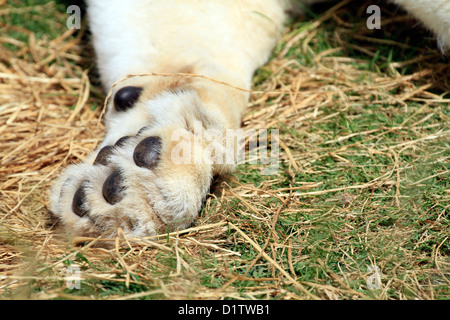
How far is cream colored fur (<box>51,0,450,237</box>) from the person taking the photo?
4.74 feet

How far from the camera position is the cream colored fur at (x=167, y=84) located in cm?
Answer: 144

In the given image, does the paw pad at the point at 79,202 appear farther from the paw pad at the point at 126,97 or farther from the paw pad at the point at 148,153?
the paw pad at the point at 126,97

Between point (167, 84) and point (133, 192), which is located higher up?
point (167, 84)

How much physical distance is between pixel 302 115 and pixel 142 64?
72cm

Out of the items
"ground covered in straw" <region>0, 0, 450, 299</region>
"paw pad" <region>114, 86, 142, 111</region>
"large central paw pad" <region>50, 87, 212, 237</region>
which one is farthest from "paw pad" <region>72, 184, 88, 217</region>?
"paw pad" <region>114, 86, 142, 111</region>

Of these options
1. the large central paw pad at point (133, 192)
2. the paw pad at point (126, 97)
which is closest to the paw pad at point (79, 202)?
the large central paw pad at point (133, 192)

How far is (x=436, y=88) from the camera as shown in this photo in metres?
2.12

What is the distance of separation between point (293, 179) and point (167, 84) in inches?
22.7

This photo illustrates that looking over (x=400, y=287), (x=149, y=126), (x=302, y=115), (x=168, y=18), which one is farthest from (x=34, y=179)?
(x=400, y=287)

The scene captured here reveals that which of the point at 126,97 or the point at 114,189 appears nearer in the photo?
the point at 114,189

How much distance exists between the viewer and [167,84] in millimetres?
1733

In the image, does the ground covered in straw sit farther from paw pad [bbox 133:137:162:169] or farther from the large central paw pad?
paw pad [bbox 133:137:162:169]

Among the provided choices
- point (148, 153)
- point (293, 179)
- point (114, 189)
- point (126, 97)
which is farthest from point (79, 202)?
point (293, 179)

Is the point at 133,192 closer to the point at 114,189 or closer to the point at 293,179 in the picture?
the point at 114,189
